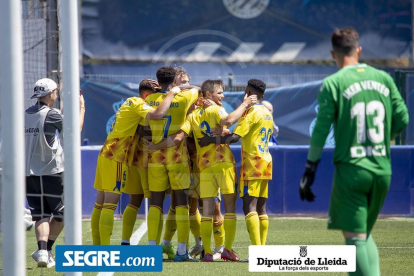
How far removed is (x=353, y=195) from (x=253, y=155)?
9.88 ft

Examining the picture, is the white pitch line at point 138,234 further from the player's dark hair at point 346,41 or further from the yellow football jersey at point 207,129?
the player's dark hair at point 346,41

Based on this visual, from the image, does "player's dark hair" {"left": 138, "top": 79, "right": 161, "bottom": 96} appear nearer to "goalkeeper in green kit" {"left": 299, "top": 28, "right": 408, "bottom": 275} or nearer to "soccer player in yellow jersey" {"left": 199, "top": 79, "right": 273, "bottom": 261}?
"soccer player in yellow jersey" {"left": 199, "top": 79, "right": 273, "bottom": 261}

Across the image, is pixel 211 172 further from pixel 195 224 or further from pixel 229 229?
pixel 195 224

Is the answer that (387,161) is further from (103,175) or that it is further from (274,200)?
(274,200)

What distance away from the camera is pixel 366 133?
5371 mm

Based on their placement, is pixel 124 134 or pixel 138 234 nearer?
pixel 124 134

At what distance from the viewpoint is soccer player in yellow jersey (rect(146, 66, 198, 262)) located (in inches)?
321

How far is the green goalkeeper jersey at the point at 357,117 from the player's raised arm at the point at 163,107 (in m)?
2.72

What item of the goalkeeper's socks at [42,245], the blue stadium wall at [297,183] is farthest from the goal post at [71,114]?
the blue stadium wall at [297,183]

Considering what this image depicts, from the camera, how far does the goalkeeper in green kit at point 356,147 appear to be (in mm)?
5293

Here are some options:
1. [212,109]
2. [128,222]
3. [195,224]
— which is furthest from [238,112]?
[128,222]

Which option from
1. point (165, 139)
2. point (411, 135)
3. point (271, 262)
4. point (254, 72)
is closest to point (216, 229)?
point (165, 139)

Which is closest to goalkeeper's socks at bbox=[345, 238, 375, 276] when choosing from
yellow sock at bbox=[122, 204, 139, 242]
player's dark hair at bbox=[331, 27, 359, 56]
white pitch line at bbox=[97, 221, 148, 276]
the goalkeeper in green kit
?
the goalkeeper in green kit

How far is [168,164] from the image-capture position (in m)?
8.16
